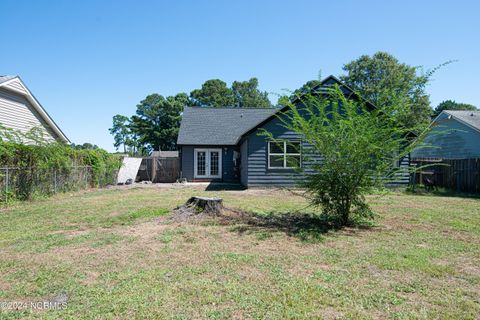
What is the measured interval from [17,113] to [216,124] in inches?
439

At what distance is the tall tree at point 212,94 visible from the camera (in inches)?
2025

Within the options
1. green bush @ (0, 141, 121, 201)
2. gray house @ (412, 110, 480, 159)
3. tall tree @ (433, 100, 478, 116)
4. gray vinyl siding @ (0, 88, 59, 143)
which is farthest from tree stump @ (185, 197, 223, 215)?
tall tree @ (433, 100, 478, 116)

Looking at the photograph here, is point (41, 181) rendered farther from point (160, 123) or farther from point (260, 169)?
point (160, 123)

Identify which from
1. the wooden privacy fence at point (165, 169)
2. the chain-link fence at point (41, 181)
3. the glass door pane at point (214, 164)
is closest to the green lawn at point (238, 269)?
the chain-link fence at point (41, 181)

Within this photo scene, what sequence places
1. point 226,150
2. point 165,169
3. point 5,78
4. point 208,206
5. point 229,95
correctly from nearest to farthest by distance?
point 208,206 → point 5,78 → point 226,150 → point 165,169 → point 229,95

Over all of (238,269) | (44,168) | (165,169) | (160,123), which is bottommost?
(238,269)

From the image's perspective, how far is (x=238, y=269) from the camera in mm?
3941

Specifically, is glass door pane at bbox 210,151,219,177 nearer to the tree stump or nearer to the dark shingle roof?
the dark shingle roof

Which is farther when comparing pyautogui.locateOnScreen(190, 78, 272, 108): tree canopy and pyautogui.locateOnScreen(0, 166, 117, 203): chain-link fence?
pyautogui.locateOnScreen(190, 78, 272, 108): tree canopy

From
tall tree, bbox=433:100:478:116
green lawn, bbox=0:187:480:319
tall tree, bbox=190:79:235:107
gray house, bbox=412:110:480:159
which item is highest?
tall tree, bbox=190:79:235:107

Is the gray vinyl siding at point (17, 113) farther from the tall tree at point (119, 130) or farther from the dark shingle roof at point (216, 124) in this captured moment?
the tall tree at point (119, 130)

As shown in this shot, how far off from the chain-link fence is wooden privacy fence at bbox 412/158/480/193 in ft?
53.0

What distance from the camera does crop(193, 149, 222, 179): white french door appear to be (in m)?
19.0

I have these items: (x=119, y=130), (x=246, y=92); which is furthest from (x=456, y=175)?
(x=119, y=130)
